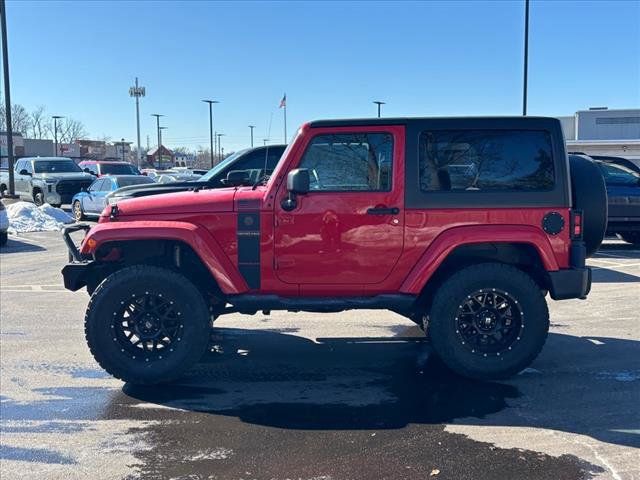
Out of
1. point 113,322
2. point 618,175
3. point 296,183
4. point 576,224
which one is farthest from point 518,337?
point 618,175

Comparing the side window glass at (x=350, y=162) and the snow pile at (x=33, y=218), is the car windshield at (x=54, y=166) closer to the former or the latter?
the snow pile at (x=33, y=218)

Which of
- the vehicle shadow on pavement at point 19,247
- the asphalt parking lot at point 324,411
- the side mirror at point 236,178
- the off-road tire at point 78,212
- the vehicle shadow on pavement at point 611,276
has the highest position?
the side mirror at point 236,178

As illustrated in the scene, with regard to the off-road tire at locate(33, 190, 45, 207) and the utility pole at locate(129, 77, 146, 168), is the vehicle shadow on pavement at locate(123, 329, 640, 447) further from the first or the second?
the utility pole at locate(129, 77, 146, 168)

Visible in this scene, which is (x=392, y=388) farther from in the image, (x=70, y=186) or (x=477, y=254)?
(x=70, y=186)

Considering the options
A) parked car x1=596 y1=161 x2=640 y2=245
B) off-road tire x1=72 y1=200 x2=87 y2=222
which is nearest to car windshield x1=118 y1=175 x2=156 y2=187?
off-road tire x1=72 y1=200 x2=87 y2=222

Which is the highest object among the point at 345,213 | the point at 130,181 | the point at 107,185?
the point at 130,181

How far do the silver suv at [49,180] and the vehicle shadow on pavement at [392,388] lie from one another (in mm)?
19003

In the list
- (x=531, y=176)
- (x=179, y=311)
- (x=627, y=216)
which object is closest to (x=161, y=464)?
(x=179, y=311)

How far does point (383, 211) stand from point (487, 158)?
0.99 m

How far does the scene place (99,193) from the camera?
19312 mm

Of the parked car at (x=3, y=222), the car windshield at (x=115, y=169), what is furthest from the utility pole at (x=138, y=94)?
the parked car at (x=3, y=222)

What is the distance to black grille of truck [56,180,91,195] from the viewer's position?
23.4 meters

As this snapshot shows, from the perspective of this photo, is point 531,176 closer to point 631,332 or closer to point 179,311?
point 631,332

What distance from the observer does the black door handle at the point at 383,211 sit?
523cm
